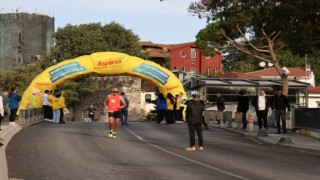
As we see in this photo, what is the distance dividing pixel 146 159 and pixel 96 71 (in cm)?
2318

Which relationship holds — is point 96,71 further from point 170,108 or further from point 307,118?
point 307,118

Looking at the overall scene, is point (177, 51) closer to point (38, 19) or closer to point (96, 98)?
point (38, 19)

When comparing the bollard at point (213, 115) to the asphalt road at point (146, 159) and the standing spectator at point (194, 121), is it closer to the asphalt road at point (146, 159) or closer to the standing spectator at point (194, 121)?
the asphalt road at point (146, 159)

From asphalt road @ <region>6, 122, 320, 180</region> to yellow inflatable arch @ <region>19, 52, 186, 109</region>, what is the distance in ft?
49.6

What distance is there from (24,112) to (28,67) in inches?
1929

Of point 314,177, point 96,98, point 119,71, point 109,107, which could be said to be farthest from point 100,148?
point 96,98

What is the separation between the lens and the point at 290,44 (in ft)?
70.7

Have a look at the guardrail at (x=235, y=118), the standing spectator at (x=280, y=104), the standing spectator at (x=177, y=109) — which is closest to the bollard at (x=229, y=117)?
the guardrail at (x=235, y=118)

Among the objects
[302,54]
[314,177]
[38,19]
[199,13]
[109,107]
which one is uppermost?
[38,19]

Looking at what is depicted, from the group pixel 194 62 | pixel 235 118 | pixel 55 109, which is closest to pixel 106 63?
pixel 55 109

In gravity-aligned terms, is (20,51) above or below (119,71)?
above

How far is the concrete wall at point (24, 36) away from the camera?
3775 inches

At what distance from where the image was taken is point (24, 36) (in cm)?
9750

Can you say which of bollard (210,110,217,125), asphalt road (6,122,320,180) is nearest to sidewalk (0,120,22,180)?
asphalt road (6,122,320,180)
